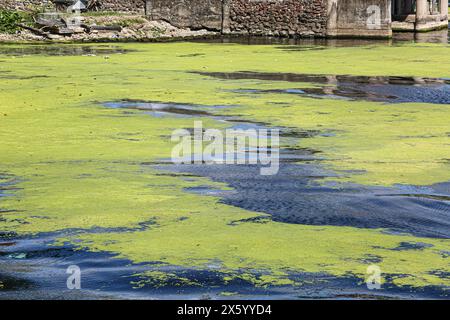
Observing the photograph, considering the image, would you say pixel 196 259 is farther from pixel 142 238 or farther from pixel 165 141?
pixel 165 141

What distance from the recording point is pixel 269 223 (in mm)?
5895

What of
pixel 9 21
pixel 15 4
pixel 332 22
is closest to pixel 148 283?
pixel 9 21

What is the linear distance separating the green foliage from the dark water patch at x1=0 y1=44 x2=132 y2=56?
5.00 ft

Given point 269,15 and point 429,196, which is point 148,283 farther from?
point 269,15

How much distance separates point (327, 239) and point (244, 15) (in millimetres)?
24558

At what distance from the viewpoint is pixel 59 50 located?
21984 millimetres

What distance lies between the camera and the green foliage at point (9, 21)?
2506cm

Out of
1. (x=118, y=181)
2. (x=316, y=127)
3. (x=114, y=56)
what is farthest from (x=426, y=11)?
(x=118, y=181)

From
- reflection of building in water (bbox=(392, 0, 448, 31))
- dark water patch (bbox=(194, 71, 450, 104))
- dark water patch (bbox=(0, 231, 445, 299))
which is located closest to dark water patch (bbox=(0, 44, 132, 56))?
dark water patch (bbox=(194, 71, 450, 104))

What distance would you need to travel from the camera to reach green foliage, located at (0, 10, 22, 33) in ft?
82.2

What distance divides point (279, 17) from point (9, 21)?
26.2 feet

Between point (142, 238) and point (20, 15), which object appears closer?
point (142, 238)

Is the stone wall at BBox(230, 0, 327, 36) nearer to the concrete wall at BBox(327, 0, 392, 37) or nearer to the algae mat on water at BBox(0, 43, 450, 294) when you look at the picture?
the concrete wall at BBox(327, 0, 392, 37)
